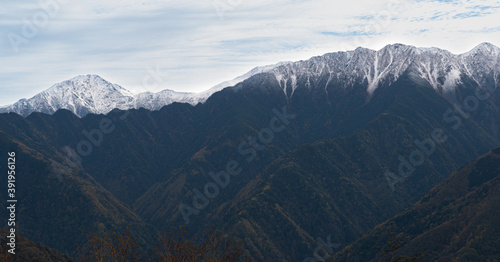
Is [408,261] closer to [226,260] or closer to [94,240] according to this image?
[226,260]

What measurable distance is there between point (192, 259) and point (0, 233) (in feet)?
534

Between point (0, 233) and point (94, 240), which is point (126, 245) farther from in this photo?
point (0, 233)

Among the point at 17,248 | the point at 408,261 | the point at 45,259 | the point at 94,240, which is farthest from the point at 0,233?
the point at 408,261

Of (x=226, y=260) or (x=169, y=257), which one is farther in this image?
(x=226, y=260)

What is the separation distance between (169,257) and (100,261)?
10.2 metres

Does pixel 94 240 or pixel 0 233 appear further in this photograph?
pixel 0 233

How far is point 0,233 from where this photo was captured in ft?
627

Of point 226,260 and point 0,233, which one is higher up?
point 0,233

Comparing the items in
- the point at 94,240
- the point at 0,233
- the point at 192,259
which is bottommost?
the point at 192,259

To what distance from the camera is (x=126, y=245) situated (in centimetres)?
6088

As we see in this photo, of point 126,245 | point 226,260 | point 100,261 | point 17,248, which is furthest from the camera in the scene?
point 17,248

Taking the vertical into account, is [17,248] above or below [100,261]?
above

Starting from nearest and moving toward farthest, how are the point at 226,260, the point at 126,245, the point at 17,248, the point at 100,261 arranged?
the point at 100,261 < the point at 126,245 < the point at 226,260 < the point at 17,248

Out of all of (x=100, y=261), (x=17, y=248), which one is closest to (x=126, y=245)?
(x=100, y=261)
